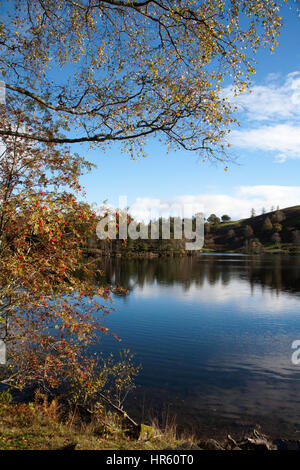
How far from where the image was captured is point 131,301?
2805 centimetres

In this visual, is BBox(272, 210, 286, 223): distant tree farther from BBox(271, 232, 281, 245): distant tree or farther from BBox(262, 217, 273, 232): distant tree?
BBox(271, 232, 281, 245): distant tree

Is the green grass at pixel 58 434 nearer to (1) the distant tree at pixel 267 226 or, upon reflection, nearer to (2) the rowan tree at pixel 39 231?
(2) the rowan tree at pixel 39 231

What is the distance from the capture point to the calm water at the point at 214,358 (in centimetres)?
1009

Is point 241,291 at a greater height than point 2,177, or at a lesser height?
lesser

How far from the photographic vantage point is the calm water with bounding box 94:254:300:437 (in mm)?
10086

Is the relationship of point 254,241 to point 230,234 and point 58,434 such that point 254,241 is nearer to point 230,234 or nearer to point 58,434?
point 230,234

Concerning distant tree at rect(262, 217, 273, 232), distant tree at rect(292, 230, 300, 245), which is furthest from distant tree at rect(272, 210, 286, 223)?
distant tree at rect(292, 230, 300, 245)

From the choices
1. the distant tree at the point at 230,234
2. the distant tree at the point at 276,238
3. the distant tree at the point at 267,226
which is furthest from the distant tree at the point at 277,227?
the distant tree at the point at 230,234

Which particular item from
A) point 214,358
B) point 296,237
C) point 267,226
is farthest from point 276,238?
point 214,358

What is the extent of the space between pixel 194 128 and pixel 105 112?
245cm

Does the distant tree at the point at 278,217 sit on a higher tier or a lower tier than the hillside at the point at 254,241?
higher
